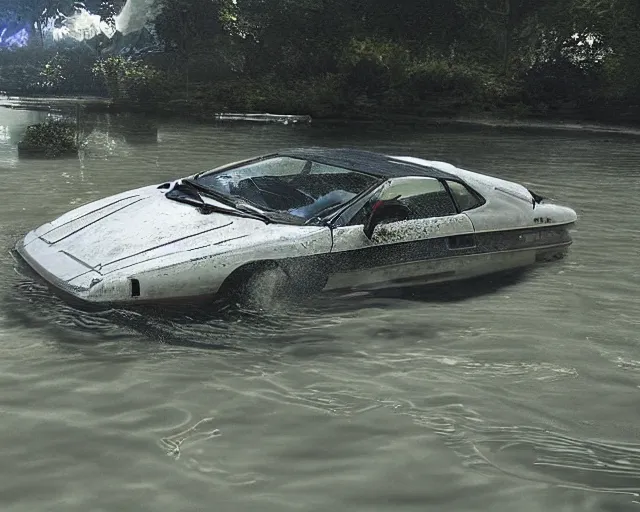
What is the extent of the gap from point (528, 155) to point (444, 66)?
72.5 ft

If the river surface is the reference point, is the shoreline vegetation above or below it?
above

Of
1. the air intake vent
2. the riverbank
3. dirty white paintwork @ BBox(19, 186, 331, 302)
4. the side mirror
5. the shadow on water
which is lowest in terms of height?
the shadow on water

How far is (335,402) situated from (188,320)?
1.59 m

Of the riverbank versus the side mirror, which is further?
the riverbank

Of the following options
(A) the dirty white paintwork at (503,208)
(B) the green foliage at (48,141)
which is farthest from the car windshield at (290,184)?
(B) the green foliage at (48,141)

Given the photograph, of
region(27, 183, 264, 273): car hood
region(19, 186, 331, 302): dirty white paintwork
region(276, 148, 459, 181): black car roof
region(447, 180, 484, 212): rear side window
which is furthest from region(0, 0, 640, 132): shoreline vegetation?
region(19, 186, 331, 302): dirty white paintwork

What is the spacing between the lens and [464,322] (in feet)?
21.1

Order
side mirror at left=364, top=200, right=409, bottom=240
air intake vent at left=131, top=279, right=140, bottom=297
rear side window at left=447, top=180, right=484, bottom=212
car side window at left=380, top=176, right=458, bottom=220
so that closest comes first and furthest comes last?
air intake vent at left=131, top=279, right=140, bottom=297
side mirror at left=364, top=200, right=409, bottom=240
car side window at left=380, top=176, right=458, bottom=220
rear side window at left=447, top=180, right=484, bottom=212

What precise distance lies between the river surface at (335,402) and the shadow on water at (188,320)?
0.06 ft

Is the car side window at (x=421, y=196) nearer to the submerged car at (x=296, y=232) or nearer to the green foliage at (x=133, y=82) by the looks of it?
the submerged car at (x=296, y=232)

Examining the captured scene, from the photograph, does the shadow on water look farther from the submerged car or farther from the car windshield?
the car windshield

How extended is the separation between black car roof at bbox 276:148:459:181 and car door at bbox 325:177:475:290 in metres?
0.13

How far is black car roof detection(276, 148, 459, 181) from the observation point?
7.01 meters

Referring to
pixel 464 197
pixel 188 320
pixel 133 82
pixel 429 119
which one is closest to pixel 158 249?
pixel 188 320
